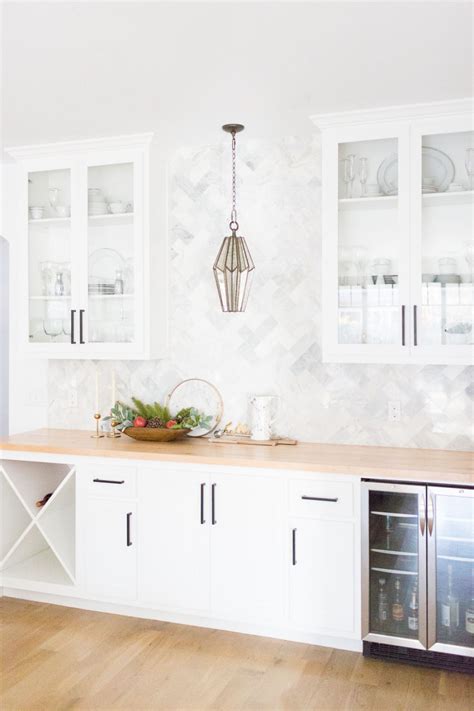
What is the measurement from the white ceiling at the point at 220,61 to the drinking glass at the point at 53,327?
108 cm

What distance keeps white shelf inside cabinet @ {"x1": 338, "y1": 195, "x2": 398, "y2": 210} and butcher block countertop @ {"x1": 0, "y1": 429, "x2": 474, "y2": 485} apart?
125cm

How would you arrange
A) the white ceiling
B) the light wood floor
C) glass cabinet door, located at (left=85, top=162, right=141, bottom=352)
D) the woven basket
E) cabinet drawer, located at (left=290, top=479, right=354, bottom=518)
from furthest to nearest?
glass cabinet door, located at (left=85, top=162, right=141, bottom=352), the woven basket, cabinet drawer, located at (left=290, top=479, right=354, bottom=518), the light wood floor, the white ceiling

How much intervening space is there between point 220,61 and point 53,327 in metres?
1.90

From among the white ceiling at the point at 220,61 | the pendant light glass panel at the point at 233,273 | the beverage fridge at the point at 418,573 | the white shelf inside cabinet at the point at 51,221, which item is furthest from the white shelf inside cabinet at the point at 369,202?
the white shelf inside cabinet at the point at 51,221

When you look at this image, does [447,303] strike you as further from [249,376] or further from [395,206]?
[249,376]

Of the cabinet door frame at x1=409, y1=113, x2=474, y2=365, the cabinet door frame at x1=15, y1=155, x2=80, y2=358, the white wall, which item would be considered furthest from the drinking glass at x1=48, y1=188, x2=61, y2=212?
the cabinet door frame at x1=409, y1=113, x2=474, y2=365

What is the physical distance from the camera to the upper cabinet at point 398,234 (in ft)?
10.5

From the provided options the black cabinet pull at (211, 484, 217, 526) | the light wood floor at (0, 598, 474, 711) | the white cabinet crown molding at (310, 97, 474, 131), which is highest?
the white cabinet crown molding at (310, 97, 474, 131)

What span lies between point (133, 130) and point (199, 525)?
212 cm

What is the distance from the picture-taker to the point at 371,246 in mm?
3328

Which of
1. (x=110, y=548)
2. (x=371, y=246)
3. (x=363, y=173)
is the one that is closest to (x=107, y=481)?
(x=110, y=548)

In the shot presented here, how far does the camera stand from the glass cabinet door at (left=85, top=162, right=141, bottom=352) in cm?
377

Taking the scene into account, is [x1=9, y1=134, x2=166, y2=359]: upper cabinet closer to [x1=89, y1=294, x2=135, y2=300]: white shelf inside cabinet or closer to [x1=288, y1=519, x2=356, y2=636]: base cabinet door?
[x1=89, y1=294, x2=135, y2=300]: white shelf inside cabinet

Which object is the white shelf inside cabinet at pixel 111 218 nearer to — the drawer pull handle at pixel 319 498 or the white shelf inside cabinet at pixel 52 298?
the white shelf inside cabinet at pixel 52 298
